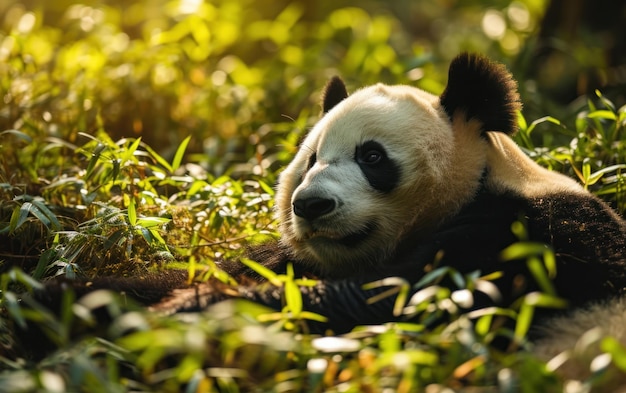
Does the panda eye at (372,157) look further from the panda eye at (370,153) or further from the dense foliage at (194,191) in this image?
the dense foliage at (194,191)

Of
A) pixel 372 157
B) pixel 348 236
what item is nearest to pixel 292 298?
pixel 348 236

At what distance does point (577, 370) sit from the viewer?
2537mm

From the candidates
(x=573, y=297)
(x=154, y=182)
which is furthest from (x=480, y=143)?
(x=154, y=182)

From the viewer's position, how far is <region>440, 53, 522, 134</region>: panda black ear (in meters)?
3.48

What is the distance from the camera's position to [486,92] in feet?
11.5

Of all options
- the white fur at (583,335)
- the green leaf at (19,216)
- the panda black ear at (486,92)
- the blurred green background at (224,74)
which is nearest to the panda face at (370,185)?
the panda black ear at (486,92)

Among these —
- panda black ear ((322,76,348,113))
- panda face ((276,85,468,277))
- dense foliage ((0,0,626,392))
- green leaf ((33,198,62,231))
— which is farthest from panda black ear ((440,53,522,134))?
green leaf ((33,198,62,231))

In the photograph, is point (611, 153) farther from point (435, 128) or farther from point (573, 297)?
point (573, 297)

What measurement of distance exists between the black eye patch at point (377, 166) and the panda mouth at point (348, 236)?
0.60ft

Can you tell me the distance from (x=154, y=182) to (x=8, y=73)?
4.48ft

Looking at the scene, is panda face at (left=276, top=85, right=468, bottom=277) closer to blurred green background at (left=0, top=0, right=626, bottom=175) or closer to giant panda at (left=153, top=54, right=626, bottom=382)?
giant panda at (left=153, top=54, right=626, bottom=382)

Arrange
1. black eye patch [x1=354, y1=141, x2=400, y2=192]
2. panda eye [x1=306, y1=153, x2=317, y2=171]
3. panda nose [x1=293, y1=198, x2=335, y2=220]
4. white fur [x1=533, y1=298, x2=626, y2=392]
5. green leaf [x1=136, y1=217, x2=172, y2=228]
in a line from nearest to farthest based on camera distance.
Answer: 1. white fur [x1=533, y1=298, x2=626, y2=392]
2. panda nose [x1=293, y1=198, x2=335, y2=220]
3. black eye patch [x1=354, y1=141, x2=400, y2=192]
4. green leaf [x1=136, y1=217, x2=172, y2=228]
5. panda eye [x1=306, y1=153, x2=317, y2=171]

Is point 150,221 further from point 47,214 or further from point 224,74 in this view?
point 224,74

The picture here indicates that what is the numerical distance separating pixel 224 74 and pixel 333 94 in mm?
2830
